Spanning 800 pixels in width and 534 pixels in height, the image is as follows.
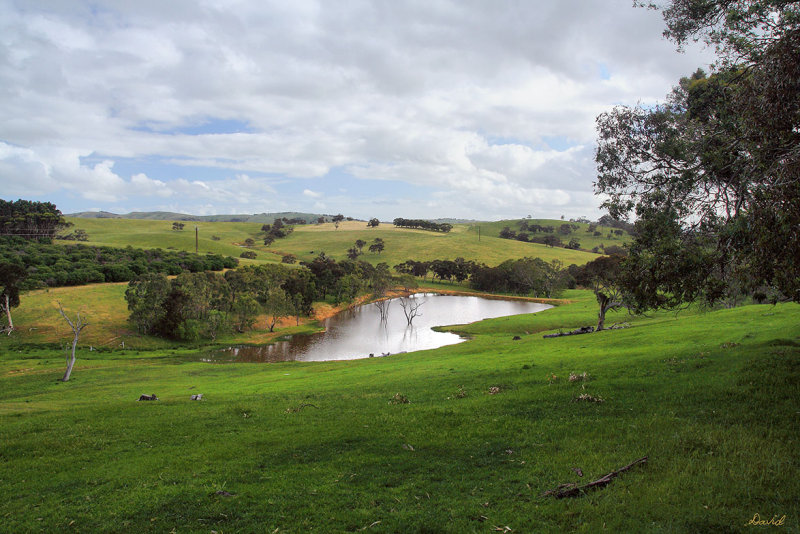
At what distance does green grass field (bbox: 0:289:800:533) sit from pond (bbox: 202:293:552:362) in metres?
34.2

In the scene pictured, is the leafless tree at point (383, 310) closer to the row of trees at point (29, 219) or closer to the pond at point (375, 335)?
the pond at point (375, 335)

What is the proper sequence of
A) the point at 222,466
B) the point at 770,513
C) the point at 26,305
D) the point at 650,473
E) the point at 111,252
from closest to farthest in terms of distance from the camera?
the point at 770,513, the point at 650,473, the point at 222,466, the point at 26,305, the point at 111,252

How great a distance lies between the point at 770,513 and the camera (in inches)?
263

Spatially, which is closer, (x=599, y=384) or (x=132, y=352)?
(x=599, y=384)

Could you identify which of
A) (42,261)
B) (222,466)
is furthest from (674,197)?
(42,261)

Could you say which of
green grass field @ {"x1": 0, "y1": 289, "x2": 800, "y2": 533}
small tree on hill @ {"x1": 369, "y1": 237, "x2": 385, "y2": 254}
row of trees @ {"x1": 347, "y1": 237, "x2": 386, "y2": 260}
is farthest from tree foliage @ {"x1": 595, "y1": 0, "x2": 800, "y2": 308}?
small tree on hill @ {"x1": 369, "y1": 237, "x2": 385, "y2": 254}

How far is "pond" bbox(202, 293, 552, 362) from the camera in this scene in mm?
53822

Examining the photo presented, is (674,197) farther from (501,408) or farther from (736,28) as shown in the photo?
(501,408)

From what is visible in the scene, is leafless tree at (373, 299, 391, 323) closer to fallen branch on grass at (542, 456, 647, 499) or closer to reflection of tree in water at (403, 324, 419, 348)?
reflection of tree in water at (403, 324, 419, 348)

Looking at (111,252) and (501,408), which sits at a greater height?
(111,252)

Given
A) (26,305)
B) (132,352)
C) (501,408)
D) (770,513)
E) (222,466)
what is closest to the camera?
(770,513)

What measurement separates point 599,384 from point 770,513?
863cm

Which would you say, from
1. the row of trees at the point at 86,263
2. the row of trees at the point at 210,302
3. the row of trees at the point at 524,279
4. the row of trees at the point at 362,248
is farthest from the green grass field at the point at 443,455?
the row of trees at the point at 362,248
